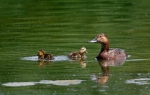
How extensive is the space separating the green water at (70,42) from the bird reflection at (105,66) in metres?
0.10

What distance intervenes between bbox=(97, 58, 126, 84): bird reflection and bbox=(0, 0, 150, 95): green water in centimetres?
10

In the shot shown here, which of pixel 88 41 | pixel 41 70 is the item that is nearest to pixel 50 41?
pixel 88 41

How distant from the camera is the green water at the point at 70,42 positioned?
14.1m

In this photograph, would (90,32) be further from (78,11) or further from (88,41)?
(78,11)

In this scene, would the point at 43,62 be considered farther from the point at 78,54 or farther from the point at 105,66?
the point at 105,66

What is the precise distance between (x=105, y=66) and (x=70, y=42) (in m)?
3.08

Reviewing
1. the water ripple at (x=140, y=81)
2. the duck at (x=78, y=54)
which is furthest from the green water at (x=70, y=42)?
the duck at (x=78, y=54)

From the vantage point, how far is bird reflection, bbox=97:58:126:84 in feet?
48.2

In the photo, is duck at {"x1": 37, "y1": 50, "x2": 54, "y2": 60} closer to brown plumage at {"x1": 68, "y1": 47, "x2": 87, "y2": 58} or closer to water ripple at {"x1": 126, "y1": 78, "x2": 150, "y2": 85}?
brown plumage at {"x1": 68, "y1": 47, "x2": 87, "y2": 58}

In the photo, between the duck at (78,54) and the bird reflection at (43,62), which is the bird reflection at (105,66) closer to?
the duck at (78,54)

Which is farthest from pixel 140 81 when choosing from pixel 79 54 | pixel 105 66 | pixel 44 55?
pixel 44 55

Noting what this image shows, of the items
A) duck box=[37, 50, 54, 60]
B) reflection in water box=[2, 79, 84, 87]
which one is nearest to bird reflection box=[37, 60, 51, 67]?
duck box=[37, 50, 54, 60]

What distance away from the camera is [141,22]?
2370 centimetres

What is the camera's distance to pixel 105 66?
16.6 meters
